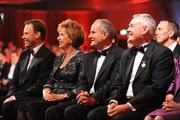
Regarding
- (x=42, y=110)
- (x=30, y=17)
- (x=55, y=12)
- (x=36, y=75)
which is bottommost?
(x=42, y=110)

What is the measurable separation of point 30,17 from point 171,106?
10019mm

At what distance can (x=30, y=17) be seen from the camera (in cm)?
1320

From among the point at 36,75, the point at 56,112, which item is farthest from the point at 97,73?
the point at 36,75

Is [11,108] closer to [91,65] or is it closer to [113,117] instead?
[91,65]

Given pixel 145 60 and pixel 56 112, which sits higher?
pixel 145 60

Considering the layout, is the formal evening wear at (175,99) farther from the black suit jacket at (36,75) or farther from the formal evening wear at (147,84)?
the black suit jacket at (36,75)

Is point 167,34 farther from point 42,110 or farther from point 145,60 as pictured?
point 42,110

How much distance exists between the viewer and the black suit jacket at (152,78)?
153 inches

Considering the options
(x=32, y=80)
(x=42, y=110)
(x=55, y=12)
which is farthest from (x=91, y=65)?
(x=55, y=12)

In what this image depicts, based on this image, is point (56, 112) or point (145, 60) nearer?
point (145, 60)

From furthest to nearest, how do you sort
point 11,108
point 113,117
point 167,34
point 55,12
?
point 55,12, point 167,34, point 11,108, point 113,117

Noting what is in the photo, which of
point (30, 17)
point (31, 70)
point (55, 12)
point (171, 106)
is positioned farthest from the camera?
point (55, 12)

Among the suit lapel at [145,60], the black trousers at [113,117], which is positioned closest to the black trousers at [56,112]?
the black trousers at [113,117]

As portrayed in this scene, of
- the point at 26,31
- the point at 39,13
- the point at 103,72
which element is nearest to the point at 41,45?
the point at 26,31
